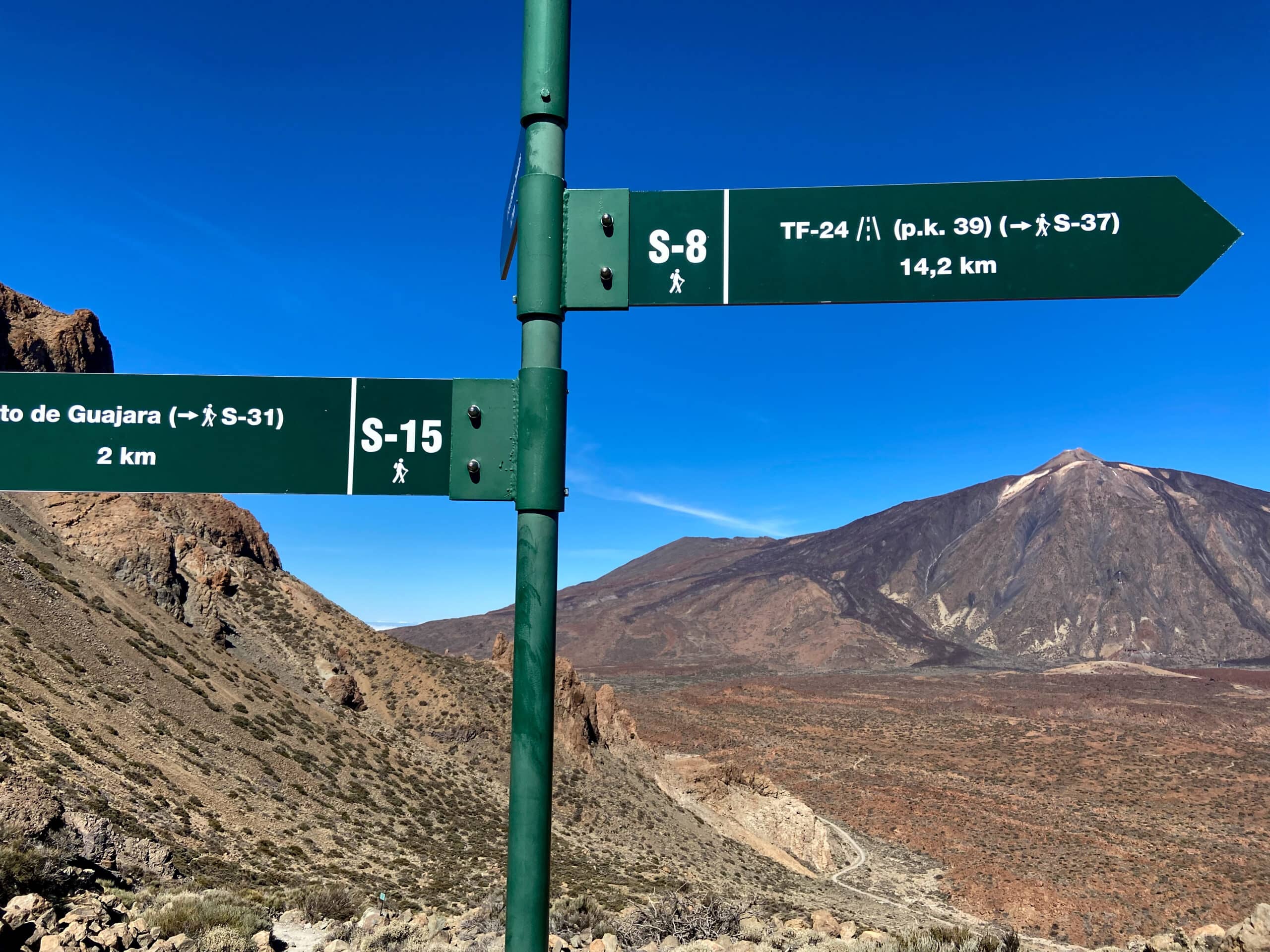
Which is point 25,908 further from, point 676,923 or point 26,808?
point 676,923

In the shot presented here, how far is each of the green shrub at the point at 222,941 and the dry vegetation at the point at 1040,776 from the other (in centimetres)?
3380

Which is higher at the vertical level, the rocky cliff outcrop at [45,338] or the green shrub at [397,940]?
the rocky cliff outcrop at [45,338]

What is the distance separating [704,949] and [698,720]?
7218cm

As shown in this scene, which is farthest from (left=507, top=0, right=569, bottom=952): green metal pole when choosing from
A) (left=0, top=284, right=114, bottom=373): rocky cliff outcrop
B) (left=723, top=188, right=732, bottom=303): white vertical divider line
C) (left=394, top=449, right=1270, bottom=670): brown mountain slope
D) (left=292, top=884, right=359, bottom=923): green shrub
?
(left=394, top=449, right=1270, bottom=670): brown mountain slope

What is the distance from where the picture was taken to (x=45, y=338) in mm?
33906

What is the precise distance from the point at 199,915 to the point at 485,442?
734 cm

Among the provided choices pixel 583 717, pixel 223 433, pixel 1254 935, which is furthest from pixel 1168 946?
pixel 583 717

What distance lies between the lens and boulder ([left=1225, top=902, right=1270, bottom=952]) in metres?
6.87

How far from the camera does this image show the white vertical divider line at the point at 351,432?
312 centimetres

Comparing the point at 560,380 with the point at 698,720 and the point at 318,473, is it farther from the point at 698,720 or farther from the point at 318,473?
the point at 698,720

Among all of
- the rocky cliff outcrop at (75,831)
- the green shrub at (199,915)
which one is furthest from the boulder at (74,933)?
the rocky cliff outcrop at (75,831)

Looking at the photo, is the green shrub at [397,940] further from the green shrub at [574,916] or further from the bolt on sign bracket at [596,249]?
the bolt on sign bracket at [596,249]

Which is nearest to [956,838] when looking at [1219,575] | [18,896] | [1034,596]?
[18,896]

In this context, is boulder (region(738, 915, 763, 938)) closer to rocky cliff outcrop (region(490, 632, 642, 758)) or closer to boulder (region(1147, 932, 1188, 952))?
boulder (region(1147, 932, 1188, 952))
